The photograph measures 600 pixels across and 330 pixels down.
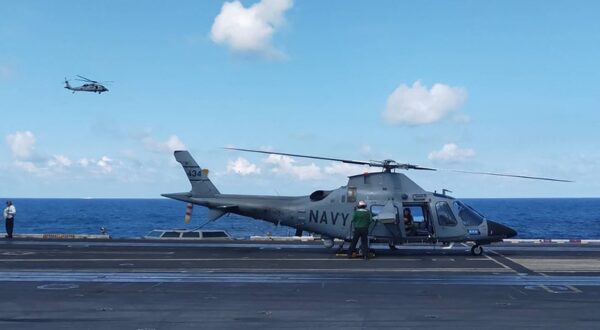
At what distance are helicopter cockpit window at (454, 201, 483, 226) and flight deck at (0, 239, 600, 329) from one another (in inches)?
64.6

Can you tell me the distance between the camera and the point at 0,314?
10.8 meters

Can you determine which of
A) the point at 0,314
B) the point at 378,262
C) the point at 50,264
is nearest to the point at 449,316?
the point at 0,314

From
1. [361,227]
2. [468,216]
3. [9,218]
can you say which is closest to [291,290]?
[361,227]

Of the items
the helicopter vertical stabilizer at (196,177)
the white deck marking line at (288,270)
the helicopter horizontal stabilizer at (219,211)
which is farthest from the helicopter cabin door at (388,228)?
the helicopter vertical stabilizer at (196,177)

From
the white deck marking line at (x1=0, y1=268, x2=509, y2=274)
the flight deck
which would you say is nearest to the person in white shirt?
the flight deck

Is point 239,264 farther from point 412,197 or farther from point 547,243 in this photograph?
point 547,243

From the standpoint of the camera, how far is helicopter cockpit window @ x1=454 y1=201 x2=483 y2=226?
2386 centimetres

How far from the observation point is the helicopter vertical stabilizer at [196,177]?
26.0m

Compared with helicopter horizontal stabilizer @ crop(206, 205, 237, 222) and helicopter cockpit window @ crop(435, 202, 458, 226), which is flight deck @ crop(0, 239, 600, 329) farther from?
helicopter horizontal stabilizer @ crop(206, 205, 237, 222)

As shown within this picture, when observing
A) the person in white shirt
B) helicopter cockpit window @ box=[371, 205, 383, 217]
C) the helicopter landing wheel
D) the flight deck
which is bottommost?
the flight deck

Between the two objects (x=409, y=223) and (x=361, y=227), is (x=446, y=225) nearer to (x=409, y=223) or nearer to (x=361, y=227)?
(x=409, y=223)

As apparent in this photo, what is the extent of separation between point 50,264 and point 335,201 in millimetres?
10132

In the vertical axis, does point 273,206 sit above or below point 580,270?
above

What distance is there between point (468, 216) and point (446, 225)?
919mm
